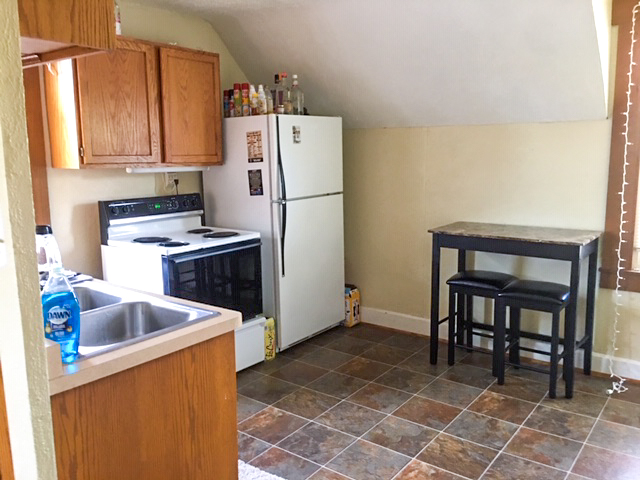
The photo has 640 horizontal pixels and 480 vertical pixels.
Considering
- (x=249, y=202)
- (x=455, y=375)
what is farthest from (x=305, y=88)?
(x=455, y=375)

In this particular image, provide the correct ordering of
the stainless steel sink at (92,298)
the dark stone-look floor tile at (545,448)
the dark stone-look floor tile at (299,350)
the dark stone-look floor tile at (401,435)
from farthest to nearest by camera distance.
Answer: the dark stone-look floor tile at (299,350) < the dark stone-look floor tile at (401,435) < the dark stone-look floor tile at (545,448) < the stainless steel sink at (92,298)

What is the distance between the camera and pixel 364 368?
3.58 meters

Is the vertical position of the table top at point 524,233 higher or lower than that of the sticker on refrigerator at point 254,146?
lower

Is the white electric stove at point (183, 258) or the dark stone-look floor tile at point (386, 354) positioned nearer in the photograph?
the white electric stove at point (183, 258)

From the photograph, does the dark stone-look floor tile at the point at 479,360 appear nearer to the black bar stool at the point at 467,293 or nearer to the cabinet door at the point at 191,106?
the black bar stool at the point at 467,293

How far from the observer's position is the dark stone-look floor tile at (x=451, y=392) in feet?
10.2

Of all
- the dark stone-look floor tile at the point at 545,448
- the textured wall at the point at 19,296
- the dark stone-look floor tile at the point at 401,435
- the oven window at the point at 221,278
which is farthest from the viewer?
the oven window at the point at 221,278

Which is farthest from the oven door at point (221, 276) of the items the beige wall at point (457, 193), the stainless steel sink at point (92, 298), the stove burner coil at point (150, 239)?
the beige wall at point (457, 193)

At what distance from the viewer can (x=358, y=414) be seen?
9.79 feet

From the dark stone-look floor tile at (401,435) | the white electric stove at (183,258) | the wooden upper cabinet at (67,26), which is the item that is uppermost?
the wooden upper cabinet at (67,26)

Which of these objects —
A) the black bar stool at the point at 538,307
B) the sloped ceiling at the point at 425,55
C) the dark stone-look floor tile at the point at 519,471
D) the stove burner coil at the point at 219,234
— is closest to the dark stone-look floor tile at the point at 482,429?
the dark stone-look floor tile at the point at 519,471

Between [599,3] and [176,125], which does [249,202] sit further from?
[599,3]

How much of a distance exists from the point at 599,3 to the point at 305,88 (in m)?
1.98

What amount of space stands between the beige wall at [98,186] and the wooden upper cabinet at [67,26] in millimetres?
1903
